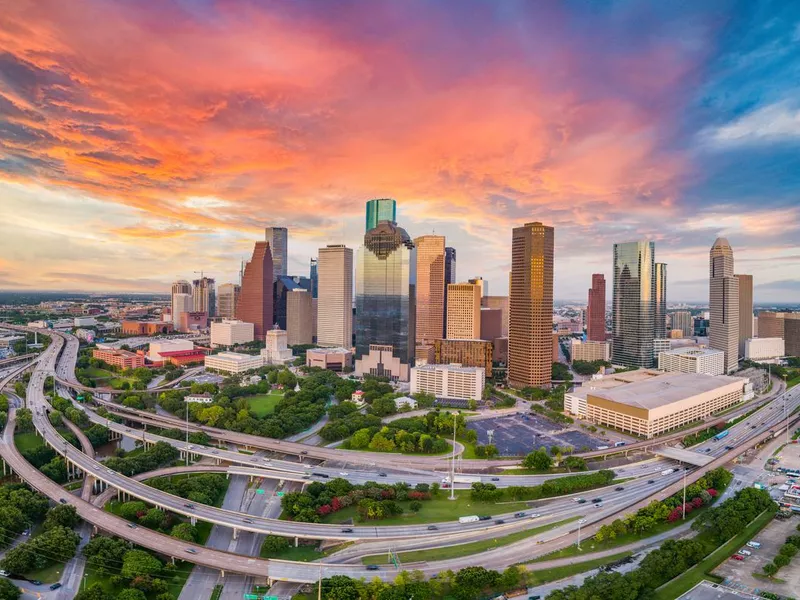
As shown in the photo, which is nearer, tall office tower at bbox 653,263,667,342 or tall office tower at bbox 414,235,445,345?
tall office tower at bbox 653,263,667,342

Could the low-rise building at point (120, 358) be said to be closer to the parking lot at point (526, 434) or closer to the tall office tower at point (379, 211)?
the tall office tower at point (379, 211)

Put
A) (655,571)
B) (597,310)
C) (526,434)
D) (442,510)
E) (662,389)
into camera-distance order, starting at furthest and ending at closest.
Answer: (597,310)
(662,389)
(526,434)
(442,510)
(655,571)

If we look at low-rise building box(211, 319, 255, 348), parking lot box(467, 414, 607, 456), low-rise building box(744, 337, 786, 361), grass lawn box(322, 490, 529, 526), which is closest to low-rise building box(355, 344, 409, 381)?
parking lot box(467, 414, 607, 456)

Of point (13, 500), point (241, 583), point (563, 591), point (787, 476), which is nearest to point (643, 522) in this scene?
point (563, 591)

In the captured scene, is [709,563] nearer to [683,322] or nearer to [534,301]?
[534,301]

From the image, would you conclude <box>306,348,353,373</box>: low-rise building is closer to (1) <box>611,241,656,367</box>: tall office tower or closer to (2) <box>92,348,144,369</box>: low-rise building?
(2) <box>92,348,144,369</box>: low-rise building

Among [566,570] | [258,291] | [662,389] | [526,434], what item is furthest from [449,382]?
[258,291]

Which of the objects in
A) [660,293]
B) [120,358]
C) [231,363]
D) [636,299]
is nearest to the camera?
[231,363]

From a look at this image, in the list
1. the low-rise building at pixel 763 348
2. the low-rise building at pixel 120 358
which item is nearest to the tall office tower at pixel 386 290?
the low-rise building at pixel 120 358
